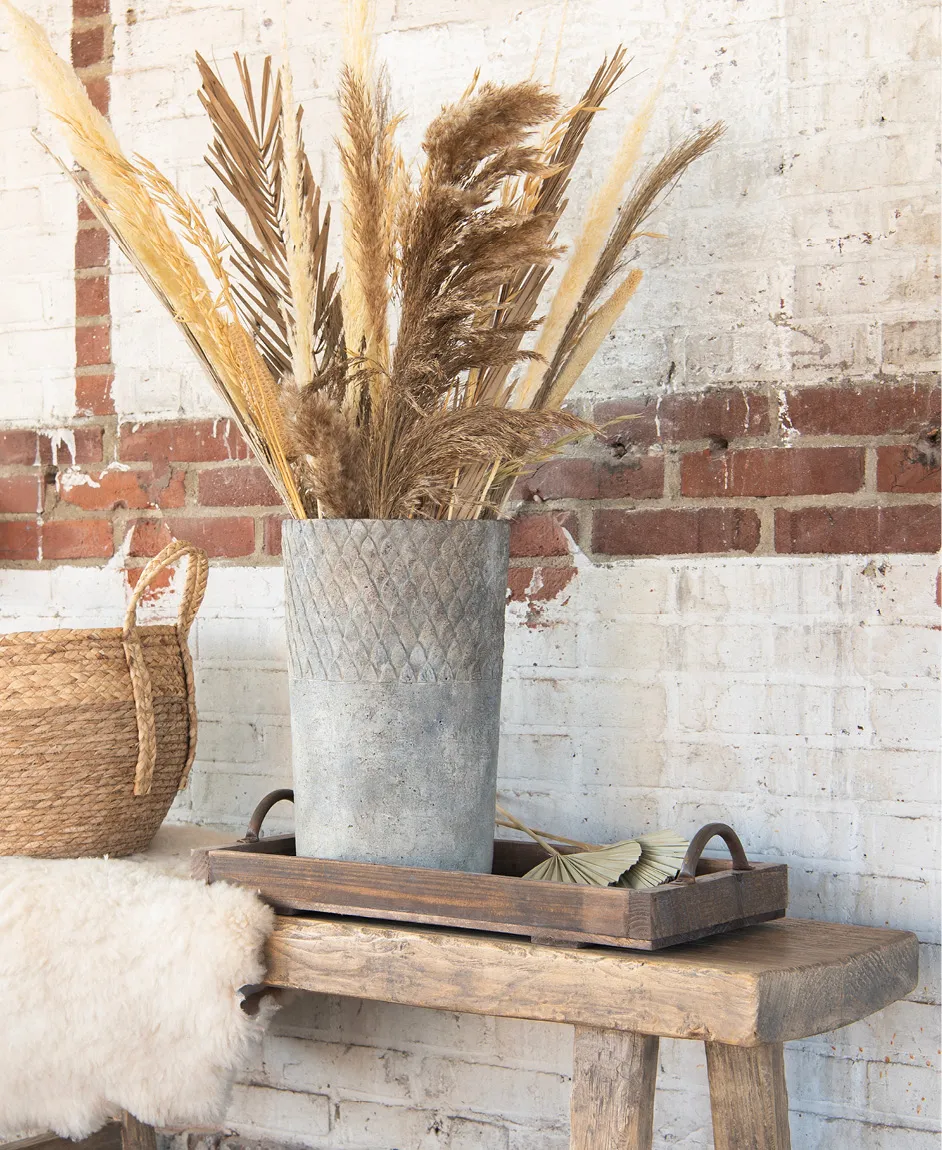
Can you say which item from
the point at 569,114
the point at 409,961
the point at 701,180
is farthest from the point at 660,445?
the point at 409,961

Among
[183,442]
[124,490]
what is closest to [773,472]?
[183,442]

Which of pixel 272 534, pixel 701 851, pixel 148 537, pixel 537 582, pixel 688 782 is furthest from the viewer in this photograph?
pixel 148 537

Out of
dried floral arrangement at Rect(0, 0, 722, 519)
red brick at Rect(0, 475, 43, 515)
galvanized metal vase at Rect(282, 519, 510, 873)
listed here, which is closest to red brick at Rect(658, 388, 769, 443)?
dried floral arrangement at Rect(0, 0, 722, 519)

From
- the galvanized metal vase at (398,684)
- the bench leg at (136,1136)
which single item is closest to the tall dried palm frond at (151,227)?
the galvanized metal vase at (398,684)

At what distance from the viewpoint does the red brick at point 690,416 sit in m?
1.58

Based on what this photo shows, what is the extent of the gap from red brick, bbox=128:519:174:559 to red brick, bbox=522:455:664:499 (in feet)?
2.03

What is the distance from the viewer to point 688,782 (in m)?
1.60

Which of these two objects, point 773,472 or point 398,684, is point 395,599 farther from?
point 773,472

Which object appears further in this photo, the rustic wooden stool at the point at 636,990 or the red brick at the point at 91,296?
the red brick at the point at 91,296

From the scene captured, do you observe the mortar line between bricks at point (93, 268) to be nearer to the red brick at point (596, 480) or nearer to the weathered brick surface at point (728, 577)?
the weathered brick surface at point (728, 577)

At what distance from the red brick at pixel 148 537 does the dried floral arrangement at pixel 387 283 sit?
0.58 m

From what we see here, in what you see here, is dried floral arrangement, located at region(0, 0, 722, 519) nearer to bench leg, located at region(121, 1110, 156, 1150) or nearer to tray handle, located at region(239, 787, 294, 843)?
tray handle, located at region(239, 787, 294, 843)

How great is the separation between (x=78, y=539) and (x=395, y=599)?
939 millimetres

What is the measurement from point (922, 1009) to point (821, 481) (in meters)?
0.65
